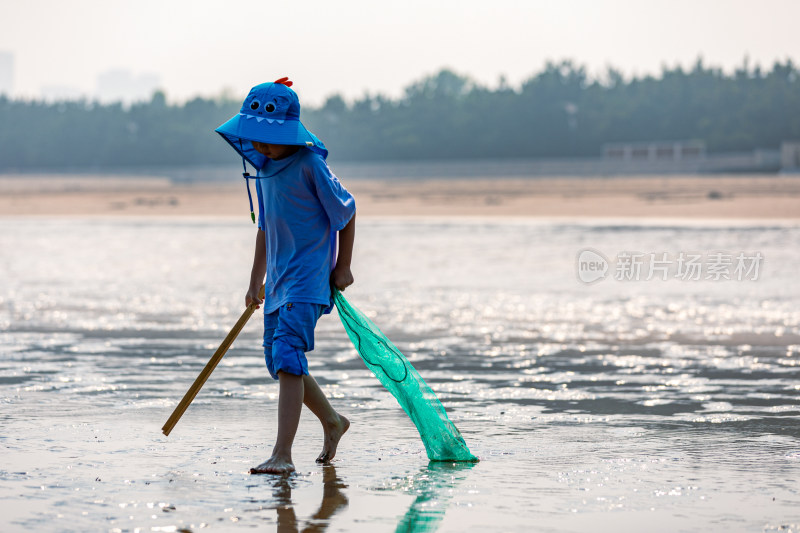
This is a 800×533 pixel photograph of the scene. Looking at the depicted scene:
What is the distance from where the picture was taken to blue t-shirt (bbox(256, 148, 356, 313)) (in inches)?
189

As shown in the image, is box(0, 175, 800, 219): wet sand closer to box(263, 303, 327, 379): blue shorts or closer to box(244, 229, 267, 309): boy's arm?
box(244, 229, 267, 309): boy's arm

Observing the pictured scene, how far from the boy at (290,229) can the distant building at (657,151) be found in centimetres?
7758

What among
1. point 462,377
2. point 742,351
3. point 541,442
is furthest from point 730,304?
point 541,442

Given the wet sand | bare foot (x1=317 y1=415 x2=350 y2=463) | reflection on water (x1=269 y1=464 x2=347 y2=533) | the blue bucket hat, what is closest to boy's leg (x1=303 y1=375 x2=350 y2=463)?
bare foot (x1=317 y1=415 x2=350 y2=463)

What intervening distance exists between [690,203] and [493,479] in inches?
1285

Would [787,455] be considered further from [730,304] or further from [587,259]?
[587,259]

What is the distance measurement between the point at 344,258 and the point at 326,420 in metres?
0.68

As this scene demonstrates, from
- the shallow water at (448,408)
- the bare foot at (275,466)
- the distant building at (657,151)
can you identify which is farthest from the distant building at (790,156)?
the bare foot at (275,466)

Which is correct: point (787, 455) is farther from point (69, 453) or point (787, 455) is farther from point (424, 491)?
point (69, 453)

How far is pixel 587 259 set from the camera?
16625 millimetres

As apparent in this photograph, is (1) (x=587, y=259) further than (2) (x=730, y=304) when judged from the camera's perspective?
Yes

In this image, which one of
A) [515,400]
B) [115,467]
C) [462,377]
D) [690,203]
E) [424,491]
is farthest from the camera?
[690,203]

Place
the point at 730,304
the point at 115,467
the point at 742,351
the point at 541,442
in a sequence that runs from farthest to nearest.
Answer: the point at 730,304 → the point at 742,351 → the point at 541,442 → the point at 115,467

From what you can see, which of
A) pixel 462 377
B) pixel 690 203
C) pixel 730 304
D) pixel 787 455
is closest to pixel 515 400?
pixel 462 377
